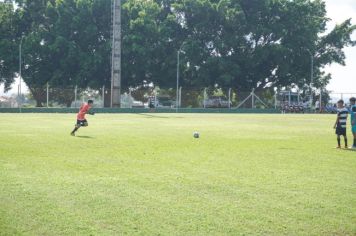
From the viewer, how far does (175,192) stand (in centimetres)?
789

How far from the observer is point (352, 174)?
394 inches

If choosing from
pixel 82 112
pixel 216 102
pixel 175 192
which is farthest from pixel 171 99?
pixel 175 192

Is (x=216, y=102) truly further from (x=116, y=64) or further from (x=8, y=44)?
(x=8, y=44)

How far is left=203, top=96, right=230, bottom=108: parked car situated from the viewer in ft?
190

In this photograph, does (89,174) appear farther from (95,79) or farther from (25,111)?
(95,79)

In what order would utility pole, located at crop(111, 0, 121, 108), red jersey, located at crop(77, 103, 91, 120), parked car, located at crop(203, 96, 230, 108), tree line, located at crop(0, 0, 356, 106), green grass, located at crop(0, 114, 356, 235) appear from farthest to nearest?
1. tree line, located at crop(0, 0, 356, 106)
2. parked car, located at crop(203, 96, 230, 108)
3. utility pole, located at crop(111, 0, 121, 108)
4. red jersey, located at crop(77, 103, 91, 120)
5. green grass, located at crop(0, 114, 356, 235)

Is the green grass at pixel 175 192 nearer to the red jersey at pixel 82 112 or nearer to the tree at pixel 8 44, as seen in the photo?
the red jersey at pixel 82 112

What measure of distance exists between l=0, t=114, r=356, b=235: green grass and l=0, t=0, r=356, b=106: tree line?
4803 cm

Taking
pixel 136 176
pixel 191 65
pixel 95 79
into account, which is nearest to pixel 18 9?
pixel 95 79

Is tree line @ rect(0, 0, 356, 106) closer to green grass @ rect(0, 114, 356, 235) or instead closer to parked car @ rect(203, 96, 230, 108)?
parked car @ rect(203, 96, 230, 108)

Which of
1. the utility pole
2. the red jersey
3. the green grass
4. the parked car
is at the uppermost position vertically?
the utility pole

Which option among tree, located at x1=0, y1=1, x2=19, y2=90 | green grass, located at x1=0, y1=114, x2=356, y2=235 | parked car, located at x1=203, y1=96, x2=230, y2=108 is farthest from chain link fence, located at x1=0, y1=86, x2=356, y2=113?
green grass, located at x1=0, y1=114, x2=356, y2=235

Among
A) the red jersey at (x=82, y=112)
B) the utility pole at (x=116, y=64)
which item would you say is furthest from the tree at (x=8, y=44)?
the red jersey at (x=82, y=112)

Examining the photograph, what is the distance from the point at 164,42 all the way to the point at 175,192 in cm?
5620
